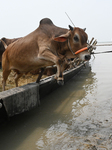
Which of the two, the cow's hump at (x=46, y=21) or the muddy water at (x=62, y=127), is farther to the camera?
the cow's hump at (x=46, y=21)

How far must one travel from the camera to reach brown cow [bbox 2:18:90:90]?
359 cm

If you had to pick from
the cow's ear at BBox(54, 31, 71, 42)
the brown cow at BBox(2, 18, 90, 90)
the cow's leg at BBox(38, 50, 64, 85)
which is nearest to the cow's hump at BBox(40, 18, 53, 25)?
the brown cow at BBox(2, 18, 90, 90)

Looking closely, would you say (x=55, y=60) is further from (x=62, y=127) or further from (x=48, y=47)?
(x=62, y=127)

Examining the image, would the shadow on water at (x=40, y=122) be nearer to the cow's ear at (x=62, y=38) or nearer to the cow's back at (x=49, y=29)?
the cow's ear at (x=62, y=38)

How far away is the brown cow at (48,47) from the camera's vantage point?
359cm

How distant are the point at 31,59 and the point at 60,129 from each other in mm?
1735

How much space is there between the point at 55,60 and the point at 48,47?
Result: 1.33 ft

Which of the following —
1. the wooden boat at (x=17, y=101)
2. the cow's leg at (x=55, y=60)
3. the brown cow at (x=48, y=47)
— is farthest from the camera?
the brown cow at (x=48, y=47)

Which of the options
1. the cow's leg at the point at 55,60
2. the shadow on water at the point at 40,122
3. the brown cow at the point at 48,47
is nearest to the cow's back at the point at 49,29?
the brown cow at the point at 48,47

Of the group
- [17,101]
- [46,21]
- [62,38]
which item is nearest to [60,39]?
Answer: [62,38]

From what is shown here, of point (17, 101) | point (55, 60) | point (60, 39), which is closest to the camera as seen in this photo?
point (17, 101)

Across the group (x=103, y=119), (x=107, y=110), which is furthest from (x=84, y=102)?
(x=103, y=119)

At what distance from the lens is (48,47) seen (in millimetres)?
3695

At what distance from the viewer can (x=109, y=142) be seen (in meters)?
2.33
